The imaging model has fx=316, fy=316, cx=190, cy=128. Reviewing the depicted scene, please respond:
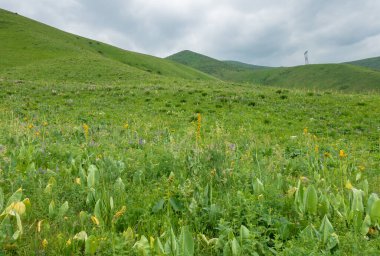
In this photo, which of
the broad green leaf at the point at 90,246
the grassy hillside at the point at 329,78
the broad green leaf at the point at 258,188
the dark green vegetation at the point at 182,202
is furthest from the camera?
the grassy hillside at the point at 329,78

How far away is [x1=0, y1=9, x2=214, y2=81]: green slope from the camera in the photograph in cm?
4050

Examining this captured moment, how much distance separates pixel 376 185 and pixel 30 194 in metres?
5.97

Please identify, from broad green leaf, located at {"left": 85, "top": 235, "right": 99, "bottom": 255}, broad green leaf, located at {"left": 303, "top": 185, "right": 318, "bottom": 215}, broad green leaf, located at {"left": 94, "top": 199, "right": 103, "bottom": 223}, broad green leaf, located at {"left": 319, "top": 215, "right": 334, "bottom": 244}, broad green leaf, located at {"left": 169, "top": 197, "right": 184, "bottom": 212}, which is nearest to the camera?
broad green leaf, located at {"left": 85, "top": 235, "right": 99, "bottom": 255}

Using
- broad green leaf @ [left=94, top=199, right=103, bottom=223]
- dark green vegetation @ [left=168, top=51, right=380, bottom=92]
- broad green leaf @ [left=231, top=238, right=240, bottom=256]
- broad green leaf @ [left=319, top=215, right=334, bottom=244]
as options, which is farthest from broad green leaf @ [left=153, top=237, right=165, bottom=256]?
dark green vegetation @ [left=168, top=51, right=380, bottom=92]

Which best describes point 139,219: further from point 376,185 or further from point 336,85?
point 336,85

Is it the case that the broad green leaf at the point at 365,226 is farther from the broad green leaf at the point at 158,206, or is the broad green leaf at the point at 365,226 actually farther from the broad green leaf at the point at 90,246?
the broad green leaf at the point at 90,246

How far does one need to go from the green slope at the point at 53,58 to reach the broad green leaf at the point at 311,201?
119 feet

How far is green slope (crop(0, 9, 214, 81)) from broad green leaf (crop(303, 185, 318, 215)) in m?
36.3

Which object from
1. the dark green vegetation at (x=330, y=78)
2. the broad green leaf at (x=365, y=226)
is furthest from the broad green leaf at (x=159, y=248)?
the dark green vegetation at (x=330, y=78)

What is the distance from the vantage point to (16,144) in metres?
7.46

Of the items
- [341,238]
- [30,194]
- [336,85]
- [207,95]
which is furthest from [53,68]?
[336,85]

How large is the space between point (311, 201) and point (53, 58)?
55.3m

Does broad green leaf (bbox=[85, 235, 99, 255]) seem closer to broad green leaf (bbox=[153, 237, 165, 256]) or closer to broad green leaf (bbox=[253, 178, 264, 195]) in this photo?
broad green leaf (bbox=[153, 237, 165, 256])

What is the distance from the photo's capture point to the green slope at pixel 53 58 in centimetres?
4050
